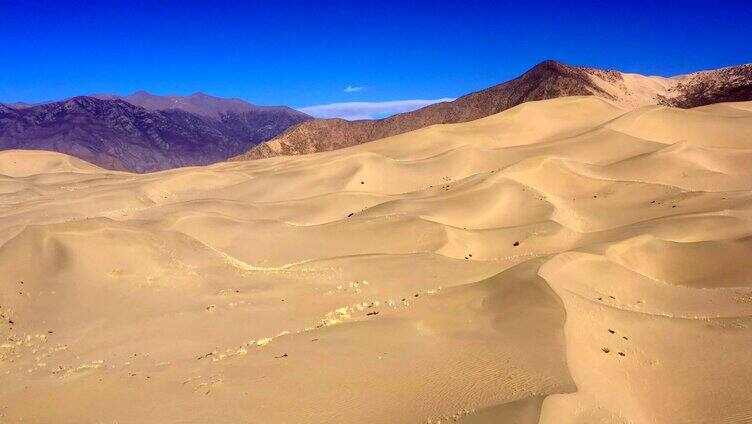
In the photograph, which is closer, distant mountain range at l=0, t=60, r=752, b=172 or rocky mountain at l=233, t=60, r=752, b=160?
rocky mountain at l=233, t=60, r=752, b=160

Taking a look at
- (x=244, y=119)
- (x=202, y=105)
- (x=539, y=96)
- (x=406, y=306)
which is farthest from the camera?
(x=202, y=105)

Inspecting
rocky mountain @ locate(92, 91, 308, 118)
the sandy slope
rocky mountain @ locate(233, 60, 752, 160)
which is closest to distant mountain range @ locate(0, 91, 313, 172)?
rocky mountain @ locate(92, 91, 308, 118)

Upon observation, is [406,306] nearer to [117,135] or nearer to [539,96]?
[539,96]

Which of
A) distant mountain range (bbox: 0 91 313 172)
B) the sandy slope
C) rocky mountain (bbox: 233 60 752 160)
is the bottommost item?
the sandy slope

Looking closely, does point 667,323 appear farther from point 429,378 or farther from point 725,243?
point 725,243

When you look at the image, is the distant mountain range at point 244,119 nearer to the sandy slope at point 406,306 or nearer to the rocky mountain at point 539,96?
the rocky mountain at point 539,96

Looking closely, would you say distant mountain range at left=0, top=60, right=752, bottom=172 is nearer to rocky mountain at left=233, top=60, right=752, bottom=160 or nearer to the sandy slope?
rocky mountain at left=233, top=60, right=752, bottom=160

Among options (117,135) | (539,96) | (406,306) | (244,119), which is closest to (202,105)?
(244,119)
